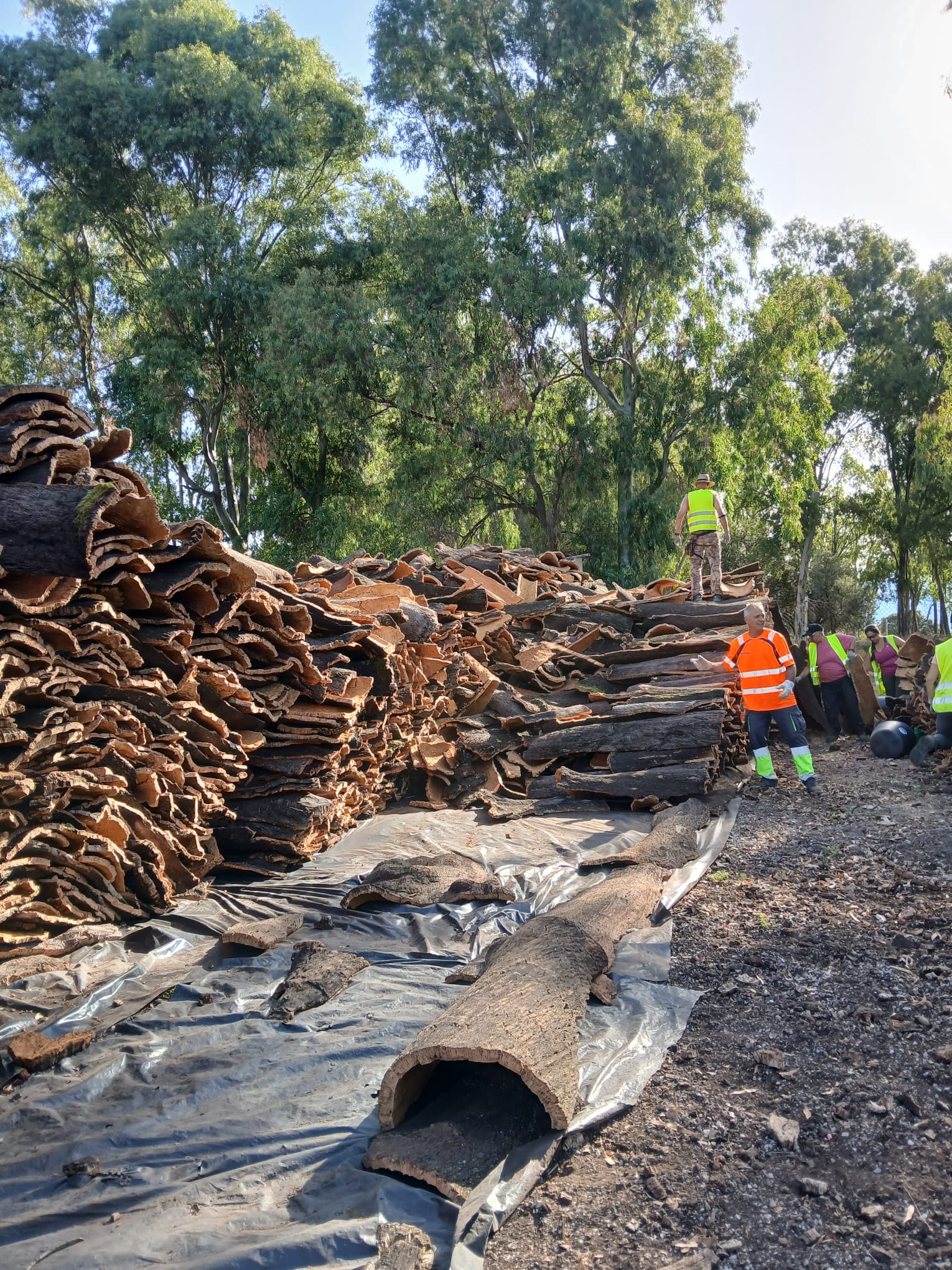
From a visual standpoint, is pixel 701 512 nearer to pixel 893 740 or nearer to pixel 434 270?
pixel 893 740

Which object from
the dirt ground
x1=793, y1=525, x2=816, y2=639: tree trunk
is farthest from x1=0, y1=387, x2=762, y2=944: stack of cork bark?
x1=793, y1=525, x2=816, y2=639: tree trunk

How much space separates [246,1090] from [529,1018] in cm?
107

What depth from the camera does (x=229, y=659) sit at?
5605mm

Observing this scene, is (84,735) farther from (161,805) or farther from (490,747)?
(490,747)

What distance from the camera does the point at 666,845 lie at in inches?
228

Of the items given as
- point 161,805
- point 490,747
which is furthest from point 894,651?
point 161,805

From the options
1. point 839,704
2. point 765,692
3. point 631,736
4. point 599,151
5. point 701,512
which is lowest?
point 839,704

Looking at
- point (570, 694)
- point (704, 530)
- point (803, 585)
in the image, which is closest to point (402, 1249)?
point (570, 694)

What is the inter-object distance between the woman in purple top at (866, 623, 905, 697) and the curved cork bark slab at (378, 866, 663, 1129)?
26.8 feet

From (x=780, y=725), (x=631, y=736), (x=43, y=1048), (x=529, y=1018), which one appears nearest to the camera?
(x=529, y=1018)

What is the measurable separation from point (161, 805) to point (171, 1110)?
2.23 meters

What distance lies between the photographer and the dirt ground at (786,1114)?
234cm

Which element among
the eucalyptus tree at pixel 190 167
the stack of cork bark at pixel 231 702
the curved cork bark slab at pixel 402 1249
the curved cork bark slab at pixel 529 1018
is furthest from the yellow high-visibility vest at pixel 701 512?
the eucalyptus tree at pixel 190 167

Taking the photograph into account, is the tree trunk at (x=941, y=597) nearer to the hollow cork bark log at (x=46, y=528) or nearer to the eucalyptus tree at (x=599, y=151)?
the eucalyptus tree at (x=599, y=151)
